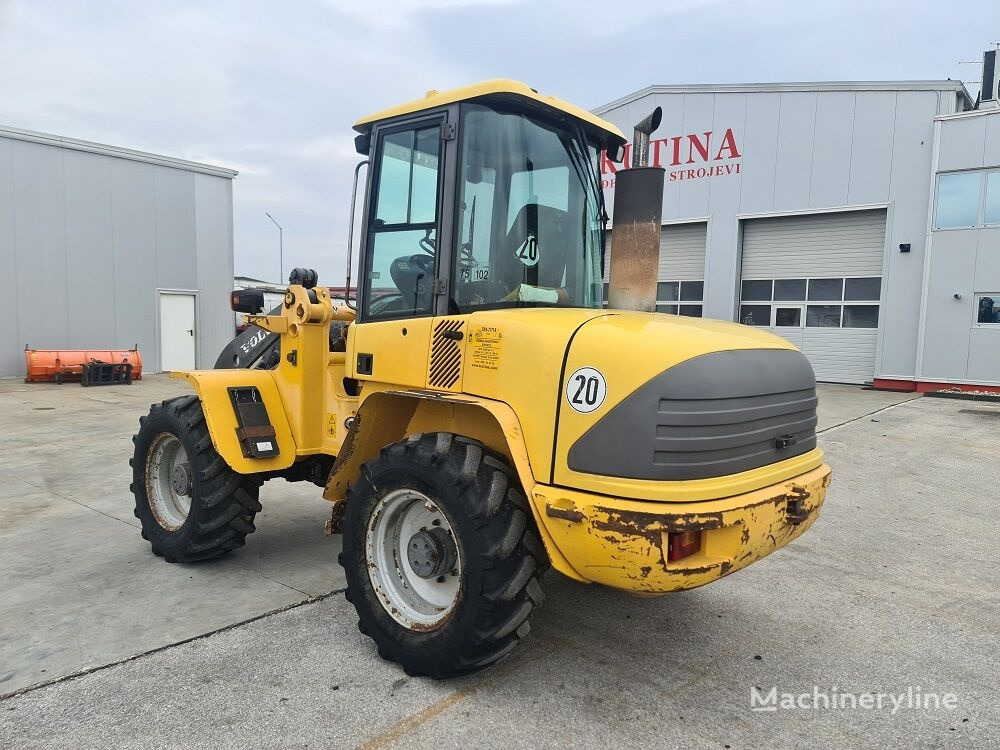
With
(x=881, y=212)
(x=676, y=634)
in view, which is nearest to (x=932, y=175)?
(x=881, y=212)

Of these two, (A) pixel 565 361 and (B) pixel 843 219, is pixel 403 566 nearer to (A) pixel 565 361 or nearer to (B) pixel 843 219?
(A) pixel 565 361

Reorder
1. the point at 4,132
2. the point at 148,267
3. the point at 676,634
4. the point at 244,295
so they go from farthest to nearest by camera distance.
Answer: the point at 148,267 < the point at 4,132 < the point at 244,295 < the point at 676,634

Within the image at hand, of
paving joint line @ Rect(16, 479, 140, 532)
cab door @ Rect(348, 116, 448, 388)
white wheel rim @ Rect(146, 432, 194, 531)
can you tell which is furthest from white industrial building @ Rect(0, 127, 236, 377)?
cab door @ Rect(348, 116, 448, 388)

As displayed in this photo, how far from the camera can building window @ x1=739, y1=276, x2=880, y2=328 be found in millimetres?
17375

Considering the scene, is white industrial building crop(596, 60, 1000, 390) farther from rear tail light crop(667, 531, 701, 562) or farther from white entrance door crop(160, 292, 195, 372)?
rear tail light crop(667, 531, 701, 562)

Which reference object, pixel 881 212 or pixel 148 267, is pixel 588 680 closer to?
pixel 881 212

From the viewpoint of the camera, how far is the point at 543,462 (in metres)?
2.85

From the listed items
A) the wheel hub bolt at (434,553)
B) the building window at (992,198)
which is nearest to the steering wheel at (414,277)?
the wheel hub bolt at (434,553)

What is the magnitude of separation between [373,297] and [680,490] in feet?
6.58

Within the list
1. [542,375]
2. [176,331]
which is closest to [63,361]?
[176,331]

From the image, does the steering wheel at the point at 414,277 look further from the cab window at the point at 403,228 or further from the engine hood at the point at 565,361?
the engine hood at the point at 565,361

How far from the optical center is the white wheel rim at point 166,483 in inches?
189

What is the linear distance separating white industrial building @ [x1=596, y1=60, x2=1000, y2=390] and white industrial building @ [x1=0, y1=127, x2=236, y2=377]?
453 inches

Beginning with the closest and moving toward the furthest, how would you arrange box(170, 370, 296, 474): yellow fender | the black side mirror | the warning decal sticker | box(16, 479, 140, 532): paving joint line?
the warning decal sticker < box(170, 370, 296, 474): yellow fender < the black side mirror < box(16, 479, 140, 532): paving joint line
